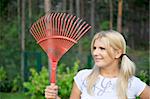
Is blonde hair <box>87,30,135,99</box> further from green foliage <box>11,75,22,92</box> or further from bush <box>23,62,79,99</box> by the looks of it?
green foliage <box>11,75,22,92</box>

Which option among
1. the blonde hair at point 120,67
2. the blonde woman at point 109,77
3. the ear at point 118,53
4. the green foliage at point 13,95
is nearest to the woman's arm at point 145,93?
the blonde woman at point 109,77

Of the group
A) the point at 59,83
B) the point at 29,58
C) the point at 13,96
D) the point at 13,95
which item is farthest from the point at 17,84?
the point at 59,83

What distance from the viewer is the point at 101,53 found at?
7.09ft

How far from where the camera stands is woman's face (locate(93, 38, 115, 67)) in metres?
2.16

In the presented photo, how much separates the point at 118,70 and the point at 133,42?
21325 mm

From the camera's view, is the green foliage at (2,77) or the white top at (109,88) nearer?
the white top at (109,88)

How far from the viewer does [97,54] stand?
7.10 ft

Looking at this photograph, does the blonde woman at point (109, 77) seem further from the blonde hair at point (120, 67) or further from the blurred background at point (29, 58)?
the blurred background at point (29, 58)

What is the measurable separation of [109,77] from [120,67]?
0.25 feet

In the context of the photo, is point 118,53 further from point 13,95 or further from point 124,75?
point 13,95

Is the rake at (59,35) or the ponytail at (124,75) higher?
the rake at (59,35)

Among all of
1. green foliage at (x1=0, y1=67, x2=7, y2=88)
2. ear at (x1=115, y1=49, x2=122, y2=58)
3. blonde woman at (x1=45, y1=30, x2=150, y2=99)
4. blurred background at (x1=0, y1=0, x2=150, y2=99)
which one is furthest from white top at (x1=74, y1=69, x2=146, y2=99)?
green foliage at (x1=0, y1=67, x2=7, y2=88)

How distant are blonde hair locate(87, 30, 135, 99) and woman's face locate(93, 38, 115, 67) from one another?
2 centimetres

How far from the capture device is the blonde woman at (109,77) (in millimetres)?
2152
